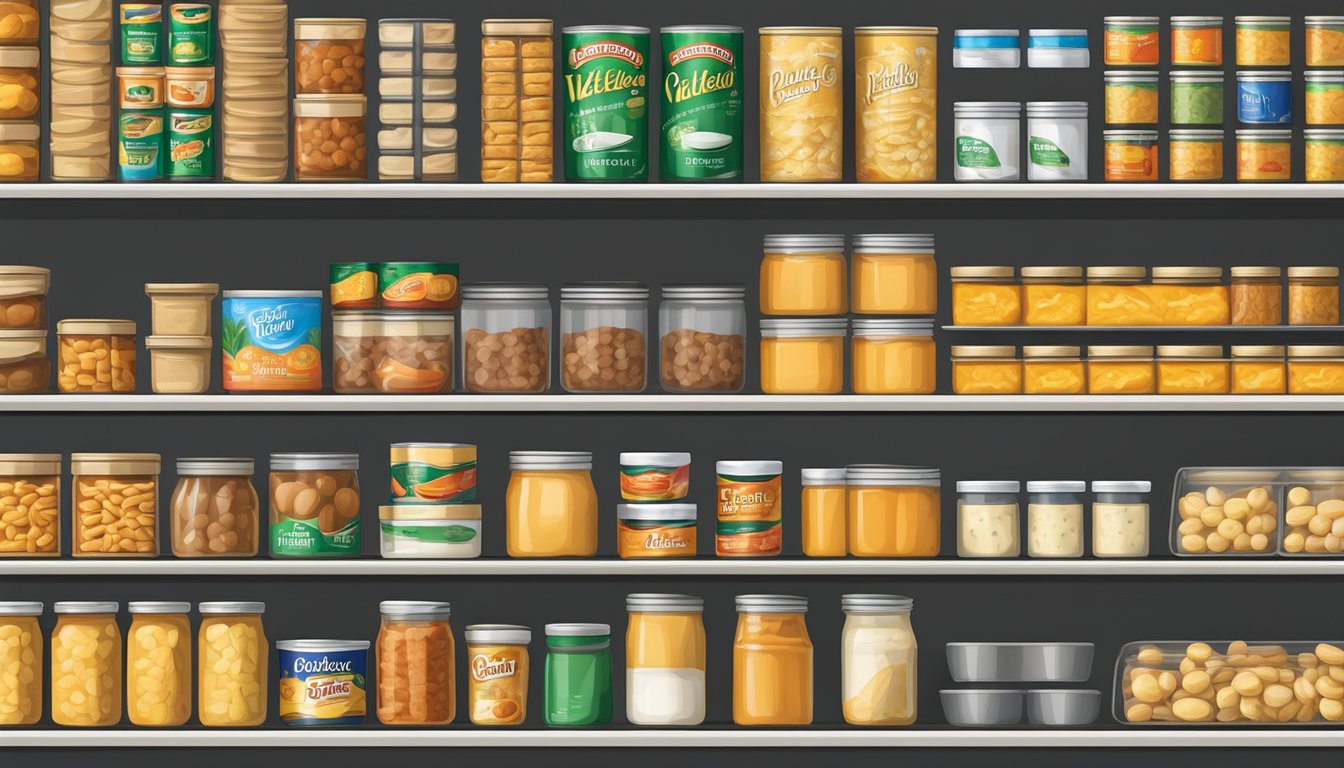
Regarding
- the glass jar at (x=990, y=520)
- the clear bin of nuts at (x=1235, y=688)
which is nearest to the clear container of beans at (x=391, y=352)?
the glass jar at (x=990, y=520)

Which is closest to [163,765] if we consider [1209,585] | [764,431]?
[764,431]

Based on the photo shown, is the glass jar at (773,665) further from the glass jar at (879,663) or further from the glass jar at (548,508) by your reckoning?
the glass jar at (548,508)

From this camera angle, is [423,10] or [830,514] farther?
[423,10]

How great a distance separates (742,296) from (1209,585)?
3.17 ft

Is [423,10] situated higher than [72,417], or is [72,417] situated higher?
[423,10]

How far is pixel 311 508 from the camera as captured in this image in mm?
2521

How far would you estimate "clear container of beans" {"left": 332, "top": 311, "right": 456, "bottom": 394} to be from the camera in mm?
2518

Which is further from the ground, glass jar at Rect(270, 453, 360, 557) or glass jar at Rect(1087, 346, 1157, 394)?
glass jar at Rect(1087, 346, 1157, 394)

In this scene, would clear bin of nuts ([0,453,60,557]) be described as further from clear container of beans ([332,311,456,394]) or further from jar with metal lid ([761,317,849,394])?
jar with metal lid ([761,317,849,394])

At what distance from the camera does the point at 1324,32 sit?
2543mm

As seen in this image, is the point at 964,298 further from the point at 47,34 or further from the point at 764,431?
the point at 47,34

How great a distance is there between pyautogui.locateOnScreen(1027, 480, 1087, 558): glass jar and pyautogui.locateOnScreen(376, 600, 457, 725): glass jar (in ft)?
3.03

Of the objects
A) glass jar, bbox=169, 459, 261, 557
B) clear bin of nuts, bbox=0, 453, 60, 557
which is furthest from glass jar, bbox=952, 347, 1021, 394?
clear bin of nuts, bbox=0, 453, 60, 557

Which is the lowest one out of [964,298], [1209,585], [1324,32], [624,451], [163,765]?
[163,765]
